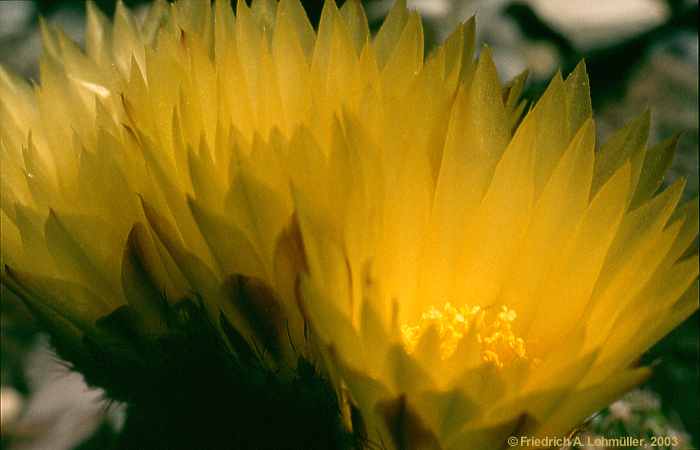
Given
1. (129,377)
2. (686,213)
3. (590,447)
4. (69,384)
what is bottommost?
(69,384)

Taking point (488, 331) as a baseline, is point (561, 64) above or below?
below

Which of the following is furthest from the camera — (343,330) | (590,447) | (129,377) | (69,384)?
(69,384)

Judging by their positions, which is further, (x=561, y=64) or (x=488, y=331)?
(x=561, y=64)

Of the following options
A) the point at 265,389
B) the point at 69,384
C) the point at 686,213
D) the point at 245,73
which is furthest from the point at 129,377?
the point at 69,384

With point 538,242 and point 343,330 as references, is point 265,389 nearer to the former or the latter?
point 343,330

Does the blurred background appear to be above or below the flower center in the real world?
below

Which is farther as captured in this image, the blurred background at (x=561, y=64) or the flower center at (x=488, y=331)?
the blurred background at (x=561, y=64)

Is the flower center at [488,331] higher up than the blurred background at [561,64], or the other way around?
the flower center at [488,331]

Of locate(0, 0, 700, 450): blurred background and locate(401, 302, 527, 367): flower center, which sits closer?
locate(401, 302, 527, 367): flower center
